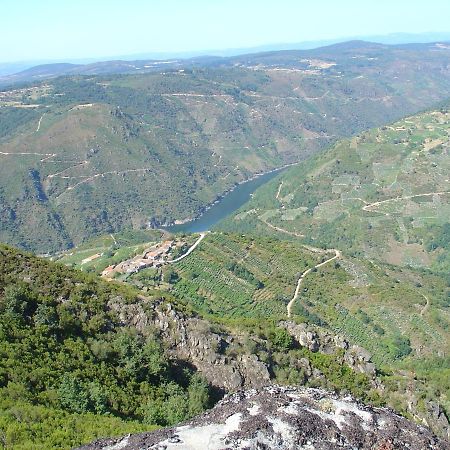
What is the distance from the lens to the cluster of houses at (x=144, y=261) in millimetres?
63006

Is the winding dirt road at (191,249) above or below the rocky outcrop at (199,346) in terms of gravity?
below

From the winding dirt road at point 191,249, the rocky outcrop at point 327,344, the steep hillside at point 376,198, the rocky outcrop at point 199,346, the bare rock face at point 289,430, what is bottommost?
the steep hillside at point 376,198

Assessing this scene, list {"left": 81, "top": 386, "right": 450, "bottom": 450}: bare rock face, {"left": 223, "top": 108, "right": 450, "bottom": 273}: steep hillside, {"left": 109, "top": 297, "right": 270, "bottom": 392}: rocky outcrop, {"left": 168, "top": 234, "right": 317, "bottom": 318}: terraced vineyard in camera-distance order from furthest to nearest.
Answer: {"left": 223, "top": 108, "right": 450, "bottom": 273}: steep hillside → {"left": 168, "top": 234, "right": 317, "bottom": 318}: terraced vineyard → {"left": 109, "top": 297, "right": 270, "bottom": 392}: rocky outcrop → {"left": 81, "top": 386, "right": 450, "bottom": 450}: bare rock face

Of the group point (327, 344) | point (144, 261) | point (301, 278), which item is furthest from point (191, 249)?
point (327, 344)

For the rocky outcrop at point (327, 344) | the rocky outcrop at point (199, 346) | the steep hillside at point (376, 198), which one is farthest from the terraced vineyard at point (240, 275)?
the steep hillside at point (376, 198)

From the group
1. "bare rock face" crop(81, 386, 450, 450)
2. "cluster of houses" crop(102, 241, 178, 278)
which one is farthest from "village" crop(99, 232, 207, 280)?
"bare rock face" crop(81, 386, 450, 450)

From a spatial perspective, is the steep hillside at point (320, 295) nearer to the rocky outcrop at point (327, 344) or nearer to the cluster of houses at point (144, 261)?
the rocky outcrop at point (327, 344)

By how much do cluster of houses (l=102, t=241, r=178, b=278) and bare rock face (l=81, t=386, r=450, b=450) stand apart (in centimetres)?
4599

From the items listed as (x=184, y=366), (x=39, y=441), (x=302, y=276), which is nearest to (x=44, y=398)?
(x=39, y=441)

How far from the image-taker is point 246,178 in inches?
7205

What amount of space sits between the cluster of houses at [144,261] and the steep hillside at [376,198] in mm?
45841

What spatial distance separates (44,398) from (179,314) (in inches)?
532

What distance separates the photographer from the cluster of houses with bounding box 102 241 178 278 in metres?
63.0

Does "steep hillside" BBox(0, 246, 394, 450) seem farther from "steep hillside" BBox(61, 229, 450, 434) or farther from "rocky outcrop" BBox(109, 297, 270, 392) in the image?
"steep hillside" BBox(61, 229, 450, 434)
